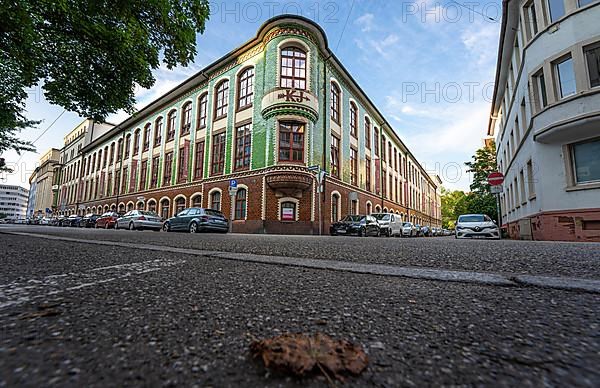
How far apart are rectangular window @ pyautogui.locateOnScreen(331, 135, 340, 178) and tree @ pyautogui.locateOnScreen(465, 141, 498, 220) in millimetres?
18480

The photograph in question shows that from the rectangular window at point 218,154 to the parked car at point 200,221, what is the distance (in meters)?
6.15

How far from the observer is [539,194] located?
10.6m

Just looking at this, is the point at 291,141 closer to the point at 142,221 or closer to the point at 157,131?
the point at 142,221

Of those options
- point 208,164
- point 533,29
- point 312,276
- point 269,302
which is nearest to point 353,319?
point 269,302

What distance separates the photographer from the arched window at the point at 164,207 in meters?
25.0

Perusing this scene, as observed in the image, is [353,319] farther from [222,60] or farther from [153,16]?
[222,60]

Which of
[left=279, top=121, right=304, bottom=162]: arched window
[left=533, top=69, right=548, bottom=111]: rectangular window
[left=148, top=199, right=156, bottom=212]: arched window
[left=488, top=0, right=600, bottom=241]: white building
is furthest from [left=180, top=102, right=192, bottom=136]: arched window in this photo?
[left=533, top=69, right=548, bottom=111]: rectangular window

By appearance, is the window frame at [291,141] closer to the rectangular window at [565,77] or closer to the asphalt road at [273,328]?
the rectangular window at [565,77]

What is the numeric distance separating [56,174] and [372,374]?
73.0 m

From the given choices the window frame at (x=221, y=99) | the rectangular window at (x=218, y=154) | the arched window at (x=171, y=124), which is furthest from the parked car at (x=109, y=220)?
the window frame at (x=221, y=99)

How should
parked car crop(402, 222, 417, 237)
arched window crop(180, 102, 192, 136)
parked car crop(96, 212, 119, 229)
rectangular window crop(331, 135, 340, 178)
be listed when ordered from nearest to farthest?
1. rectangular window crop(331, 135, 340, 178)
2. parked car crop(402, 222, 417, 237)
3. parked car crop(96, 212, 119, 229)
4. arched window crop(180, 102, 192, 136)

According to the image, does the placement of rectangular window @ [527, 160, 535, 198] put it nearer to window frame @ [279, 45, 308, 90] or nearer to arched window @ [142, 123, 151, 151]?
window frame @ [279, 45, 308, 90]

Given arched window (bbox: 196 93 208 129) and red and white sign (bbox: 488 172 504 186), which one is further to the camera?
arched window (bbox: 196 93 208 129)

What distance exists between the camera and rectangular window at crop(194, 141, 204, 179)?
2314 cm
